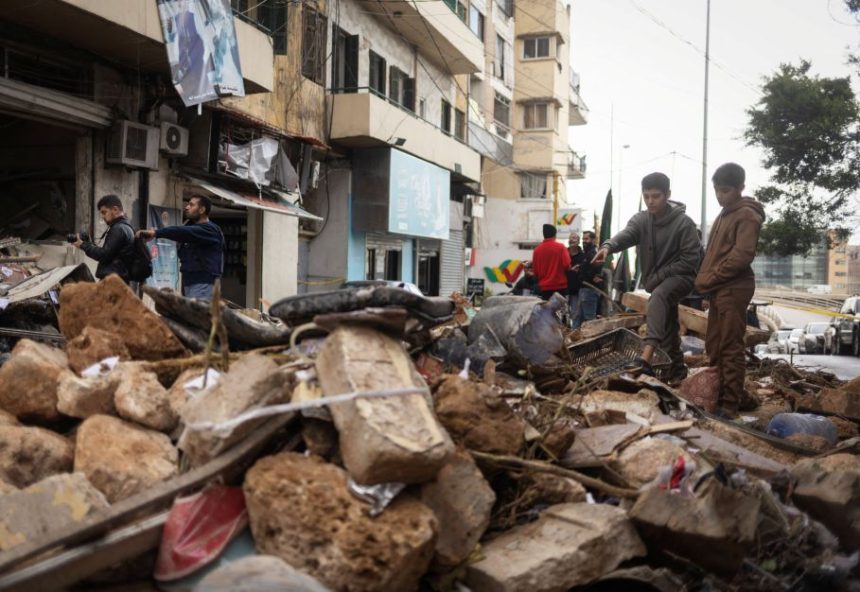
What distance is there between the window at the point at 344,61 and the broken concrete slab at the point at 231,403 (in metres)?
14.3

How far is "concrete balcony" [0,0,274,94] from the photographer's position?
26.0 ft

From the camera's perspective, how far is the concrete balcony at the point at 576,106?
39.7m

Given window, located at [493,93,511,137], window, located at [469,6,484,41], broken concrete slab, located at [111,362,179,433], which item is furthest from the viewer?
window, located at [493,93,511,137]

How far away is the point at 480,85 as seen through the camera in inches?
1178

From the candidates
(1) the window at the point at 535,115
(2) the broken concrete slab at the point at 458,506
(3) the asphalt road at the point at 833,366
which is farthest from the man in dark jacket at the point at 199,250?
(1) the window at the point at 535,115

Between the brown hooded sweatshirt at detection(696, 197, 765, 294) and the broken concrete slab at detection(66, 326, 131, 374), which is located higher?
the brown hooded sweatshirt at detection(696, 197, 765, 294)

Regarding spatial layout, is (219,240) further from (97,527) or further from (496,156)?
(496,156)

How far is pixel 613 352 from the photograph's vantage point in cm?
605

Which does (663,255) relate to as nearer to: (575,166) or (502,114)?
(502,114)

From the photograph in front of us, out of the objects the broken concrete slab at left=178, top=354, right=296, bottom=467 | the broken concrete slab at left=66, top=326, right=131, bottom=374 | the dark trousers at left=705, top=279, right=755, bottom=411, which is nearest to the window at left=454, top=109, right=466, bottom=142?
the dark trousers at left=705, top=279, right=755, bottom=411

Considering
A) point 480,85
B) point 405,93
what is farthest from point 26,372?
point 480,85

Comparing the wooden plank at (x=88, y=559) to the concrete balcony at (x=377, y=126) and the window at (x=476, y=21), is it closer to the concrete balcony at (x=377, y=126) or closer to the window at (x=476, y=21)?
the concrete balcony at (x=377, y=126)

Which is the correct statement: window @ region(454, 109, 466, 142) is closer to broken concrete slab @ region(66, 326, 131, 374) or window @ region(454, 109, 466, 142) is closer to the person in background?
the person in background

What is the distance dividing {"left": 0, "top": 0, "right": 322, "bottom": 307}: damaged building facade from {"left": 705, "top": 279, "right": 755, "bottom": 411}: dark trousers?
7138 mm
